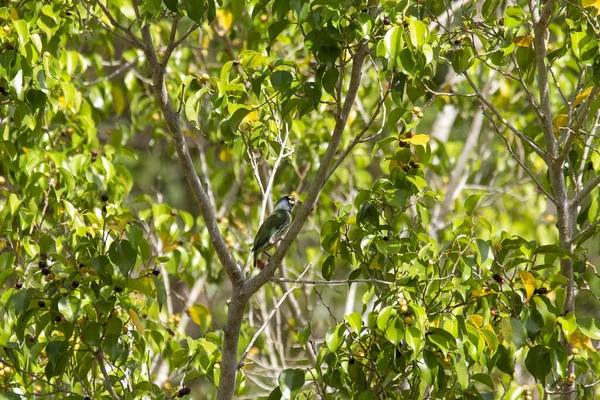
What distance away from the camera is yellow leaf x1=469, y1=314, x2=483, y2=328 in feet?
8.67

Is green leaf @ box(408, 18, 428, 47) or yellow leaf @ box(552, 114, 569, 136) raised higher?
green leaf @ box(408, 18, 428, 47)

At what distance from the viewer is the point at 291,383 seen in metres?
2.70

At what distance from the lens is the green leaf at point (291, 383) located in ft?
8.77

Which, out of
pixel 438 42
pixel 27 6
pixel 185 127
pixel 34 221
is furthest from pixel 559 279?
pixel 185 127

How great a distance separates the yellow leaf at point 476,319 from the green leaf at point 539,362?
0.20m

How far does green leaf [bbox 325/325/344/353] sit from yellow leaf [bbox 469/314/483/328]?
15.6 inches

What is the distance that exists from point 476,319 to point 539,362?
9.6 inches

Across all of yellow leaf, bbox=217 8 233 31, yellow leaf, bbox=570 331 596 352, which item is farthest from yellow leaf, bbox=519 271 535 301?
yellow leaf, bbox=217 8 233 31

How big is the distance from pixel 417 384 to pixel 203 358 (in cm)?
72

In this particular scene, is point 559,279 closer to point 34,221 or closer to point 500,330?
point 500,330

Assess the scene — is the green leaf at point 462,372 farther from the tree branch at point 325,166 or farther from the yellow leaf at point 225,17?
the yellow leaf at point 225,17

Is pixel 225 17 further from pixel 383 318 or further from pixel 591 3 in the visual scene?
pixel 383 318

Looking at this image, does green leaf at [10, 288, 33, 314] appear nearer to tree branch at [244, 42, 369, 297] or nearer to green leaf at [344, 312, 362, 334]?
tree branch at [244, 42, 369, 297]

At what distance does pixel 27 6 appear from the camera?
358 centimetres
